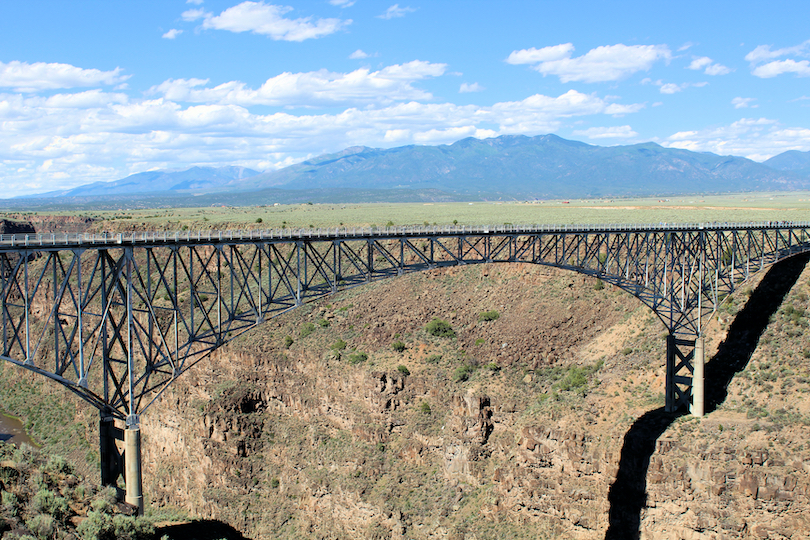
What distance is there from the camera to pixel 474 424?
169ft

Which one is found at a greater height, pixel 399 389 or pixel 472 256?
pixel 472 256

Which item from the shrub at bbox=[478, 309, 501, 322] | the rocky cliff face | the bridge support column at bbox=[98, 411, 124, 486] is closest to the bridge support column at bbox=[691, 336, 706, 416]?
the rocky cliff face

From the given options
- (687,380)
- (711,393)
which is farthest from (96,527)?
(711,393)

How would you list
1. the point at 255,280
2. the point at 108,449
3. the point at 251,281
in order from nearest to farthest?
the point at 108,449, the point at 255,280, the point at 251,281

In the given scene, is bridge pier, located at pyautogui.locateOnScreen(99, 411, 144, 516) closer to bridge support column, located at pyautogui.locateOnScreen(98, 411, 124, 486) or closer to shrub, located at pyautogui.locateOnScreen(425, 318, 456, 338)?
bridge support column, located at pyautogui.locateOnScreen(98, 411, 124, 486)

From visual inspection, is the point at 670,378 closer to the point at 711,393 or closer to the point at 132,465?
the point at 711,393

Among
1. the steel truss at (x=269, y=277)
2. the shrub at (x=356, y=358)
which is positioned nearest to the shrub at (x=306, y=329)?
the shrub at (x=356, y=358)

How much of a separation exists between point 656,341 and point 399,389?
832 inches

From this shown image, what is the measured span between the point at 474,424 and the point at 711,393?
17.1 metres

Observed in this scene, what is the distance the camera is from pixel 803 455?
128ft

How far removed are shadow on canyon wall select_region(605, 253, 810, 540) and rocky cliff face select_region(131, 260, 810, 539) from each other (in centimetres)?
38

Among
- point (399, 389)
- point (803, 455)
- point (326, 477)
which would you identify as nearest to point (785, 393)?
point (803, 455)

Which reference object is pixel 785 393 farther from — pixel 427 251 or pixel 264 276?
pixel 264 276

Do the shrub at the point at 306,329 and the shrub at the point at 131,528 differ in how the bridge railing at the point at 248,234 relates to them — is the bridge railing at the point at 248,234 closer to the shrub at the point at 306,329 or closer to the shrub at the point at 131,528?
the shrub at the point at 131,528
